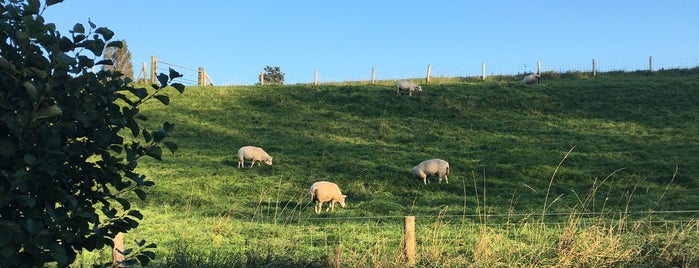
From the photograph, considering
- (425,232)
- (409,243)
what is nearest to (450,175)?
(425,232)

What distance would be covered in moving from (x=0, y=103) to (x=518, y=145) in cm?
2144

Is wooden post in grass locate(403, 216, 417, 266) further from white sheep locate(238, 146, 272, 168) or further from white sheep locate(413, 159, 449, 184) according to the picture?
white sheep locate(238, 146, 272, 168)

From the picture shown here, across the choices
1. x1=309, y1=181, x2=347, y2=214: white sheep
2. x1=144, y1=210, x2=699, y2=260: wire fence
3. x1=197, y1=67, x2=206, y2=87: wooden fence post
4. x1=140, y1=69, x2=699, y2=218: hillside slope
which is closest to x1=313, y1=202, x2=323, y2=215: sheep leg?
x1=309, y1=181, x2=347, y2=214: white sheep

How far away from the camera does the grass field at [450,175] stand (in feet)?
18.2

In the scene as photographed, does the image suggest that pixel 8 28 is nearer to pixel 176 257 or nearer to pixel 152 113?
pixel 176 257

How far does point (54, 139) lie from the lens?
2.06 metres

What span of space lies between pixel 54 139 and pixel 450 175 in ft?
54.2

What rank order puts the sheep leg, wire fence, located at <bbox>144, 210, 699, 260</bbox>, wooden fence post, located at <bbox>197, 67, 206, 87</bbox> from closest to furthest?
wire fence, located at <bbox>144, 210, 699, 260</bbox>
the sheep leg
wooden fence post, located at <bbox>197, 67, 206, 87</bbox>

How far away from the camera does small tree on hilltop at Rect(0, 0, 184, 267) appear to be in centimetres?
203

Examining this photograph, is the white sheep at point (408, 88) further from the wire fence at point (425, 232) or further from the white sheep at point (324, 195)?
the wire fence at point (425, 232)

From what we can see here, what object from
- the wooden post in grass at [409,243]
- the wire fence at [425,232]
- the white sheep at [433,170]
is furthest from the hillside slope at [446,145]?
the wooden post in grass at [409,243]

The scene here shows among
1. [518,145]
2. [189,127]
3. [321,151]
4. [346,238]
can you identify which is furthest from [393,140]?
[346,238]

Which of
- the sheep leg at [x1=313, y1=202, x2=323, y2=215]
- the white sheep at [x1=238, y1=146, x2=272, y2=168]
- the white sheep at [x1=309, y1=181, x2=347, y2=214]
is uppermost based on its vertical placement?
the white sheep at [x1=238, y1=146, x2=272, y2=168]

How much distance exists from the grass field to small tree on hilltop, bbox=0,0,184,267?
114 inches
